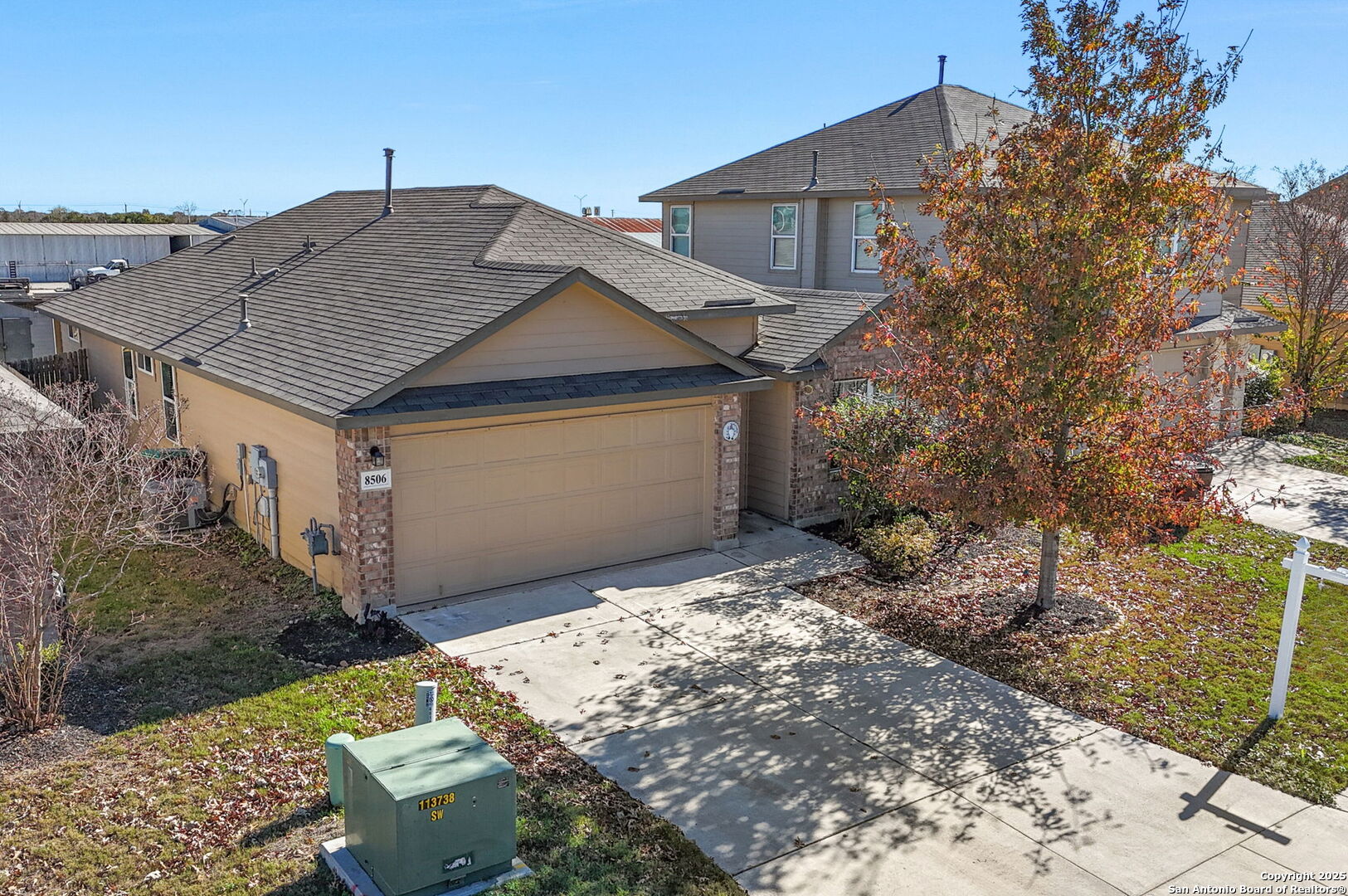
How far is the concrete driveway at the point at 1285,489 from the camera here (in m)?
16.4

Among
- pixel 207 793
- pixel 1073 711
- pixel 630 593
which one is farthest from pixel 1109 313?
pixel 207 793

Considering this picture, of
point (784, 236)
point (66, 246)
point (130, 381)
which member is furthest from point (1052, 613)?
point (66, 246)

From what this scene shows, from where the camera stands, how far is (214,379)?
45.0ft

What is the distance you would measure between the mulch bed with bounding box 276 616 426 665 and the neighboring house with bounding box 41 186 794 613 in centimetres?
43

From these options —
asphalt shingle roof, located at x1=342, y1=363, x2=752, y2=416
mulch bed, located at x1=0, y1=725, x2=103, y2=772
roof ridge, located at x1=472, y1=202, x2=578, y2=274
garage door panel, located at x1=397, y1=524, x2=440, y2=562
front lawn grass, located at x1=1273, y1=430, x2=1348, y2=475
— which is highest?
roof ridge, located at x1=472, y1=202, x2=578, y2=274

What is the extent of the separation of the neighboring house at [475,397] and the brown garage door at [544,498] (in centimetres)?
2

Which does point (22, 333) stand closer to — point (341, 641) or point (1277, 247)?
point (341, 641)

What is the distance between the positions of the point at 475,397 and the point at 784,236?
38.3 feet

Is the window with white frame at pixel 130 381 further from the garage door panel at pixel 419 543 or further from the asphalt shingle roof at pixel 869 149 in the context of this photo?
the asphalt shingle roof at pixel 869 149

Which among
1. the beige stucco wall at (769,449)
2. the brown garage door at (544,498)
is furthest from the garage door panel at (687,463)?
the beige stucco wall at (769,449)

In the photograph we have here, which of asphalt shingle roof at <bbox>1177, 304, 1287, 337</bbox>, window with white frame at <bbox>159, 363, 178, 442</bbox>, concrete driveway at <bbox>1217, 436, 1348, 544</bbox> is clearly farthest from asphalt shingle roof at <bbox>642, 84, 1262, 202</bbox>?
window with white frame at <bbox>159, 363, 178, 442</bbox>

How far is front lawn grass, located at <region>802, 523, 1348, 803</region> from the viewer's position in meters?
9.39

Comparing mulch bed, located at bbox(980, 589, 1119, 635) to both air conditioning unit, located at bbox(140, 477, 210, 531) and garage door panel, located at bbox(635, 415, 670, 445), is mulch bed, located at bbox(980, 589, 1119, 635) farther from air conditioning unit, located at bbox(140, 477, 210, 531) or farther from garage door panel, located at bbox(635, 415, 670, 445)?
air conditioning unit, located at bbox(140, 477, 210, 531)

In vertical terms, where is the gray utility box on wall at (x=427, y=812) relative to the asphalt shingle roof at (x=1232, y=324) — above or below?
below
